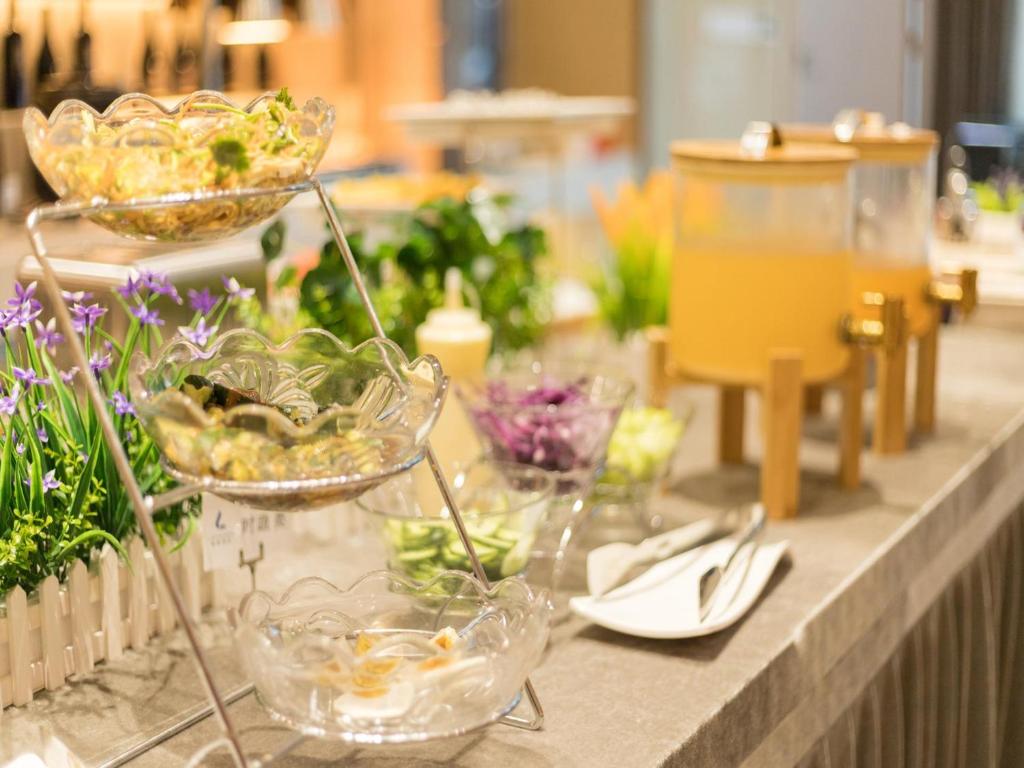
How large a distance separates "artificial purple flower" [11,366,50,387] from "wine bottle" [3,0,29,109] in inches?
124

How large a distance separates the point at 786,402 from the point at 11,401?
0.82 m

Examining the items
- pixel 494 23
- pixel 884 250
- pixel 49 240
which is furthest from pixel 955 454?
pixel 494 23

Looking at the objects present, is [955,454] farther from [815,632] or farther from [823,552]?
[815,632]

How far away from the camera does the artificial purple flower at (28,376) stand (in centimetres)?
99

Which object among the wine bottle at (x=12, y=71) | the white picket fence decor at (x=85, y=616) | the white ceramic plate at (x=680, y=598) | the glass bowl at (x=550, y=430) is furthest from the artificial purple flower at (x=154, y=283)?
the wine bottle at (x=12, y=71)

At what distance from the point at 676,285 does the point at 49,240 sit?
2368 millimetres

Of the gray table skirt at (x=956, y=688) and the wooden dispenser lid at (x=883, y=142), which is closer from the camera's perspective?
the gray table skirt at (x=956, y=688)

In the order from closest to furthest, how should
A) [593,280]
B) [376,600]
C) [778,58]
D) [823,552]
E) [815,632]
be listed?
[376,600], [815,632], [823,552], [593,280], [778,58]

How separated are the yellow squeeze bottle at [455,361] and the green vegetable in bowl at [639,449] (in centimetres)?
15

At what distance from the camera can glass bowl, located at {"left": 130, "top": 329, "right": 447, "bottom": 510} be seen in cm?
77

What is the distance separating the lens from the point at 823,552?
1.31m

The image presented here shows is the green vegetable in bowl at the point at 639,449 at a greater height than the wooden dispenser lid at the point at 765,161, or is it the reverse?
the wooden dispenser lid at the point at 765,161

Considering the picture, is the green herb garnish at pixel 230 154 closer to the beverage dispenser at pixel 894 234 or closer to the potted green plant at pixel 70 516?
the potted green plant at pixel 70 516

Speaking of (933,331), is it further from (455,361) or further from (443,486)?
(443,486)
